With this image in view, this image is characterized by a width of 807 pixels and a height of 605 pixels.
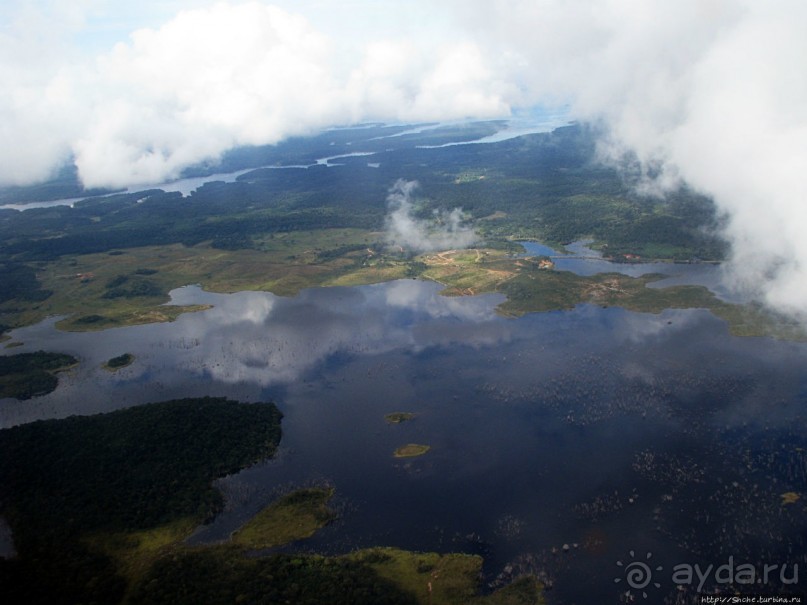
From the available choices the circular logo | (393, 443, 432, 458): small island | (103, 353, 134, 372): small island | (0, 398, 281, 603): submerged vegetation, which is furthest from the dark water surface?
(0, 398, 281, 603): submerged vegetation

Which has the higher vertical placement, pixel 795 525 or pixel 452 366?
pixel 452 366

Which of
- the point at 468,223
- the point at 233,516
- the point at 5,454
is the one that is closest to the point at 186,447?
the point at 233,516

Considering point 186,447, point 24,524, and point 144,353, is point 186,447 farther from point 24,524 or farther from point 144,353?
point 144,353

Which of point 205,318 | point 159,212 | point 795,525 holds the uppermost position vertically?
point 159,212

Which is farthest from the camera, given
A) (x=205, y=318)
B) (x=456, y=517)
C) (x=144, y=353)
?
(x=205, y=318)

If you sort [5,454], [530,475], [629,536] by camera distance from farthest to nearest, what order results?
[5,454] → [530,475] → [629,536]

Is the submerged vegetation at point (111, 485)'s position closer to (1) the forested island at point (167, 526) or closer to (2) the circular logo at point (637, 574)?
(1) the forested island at point (167, 526)

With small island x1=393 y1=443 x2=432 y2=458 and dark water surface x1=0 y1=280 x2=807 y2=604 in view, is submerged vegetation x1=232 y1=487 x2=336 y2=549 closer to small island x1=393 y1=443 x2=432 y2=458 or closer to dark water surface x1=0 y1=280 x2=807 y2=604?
dark water surface x1=0 y1=280 x2=807 y2=604
